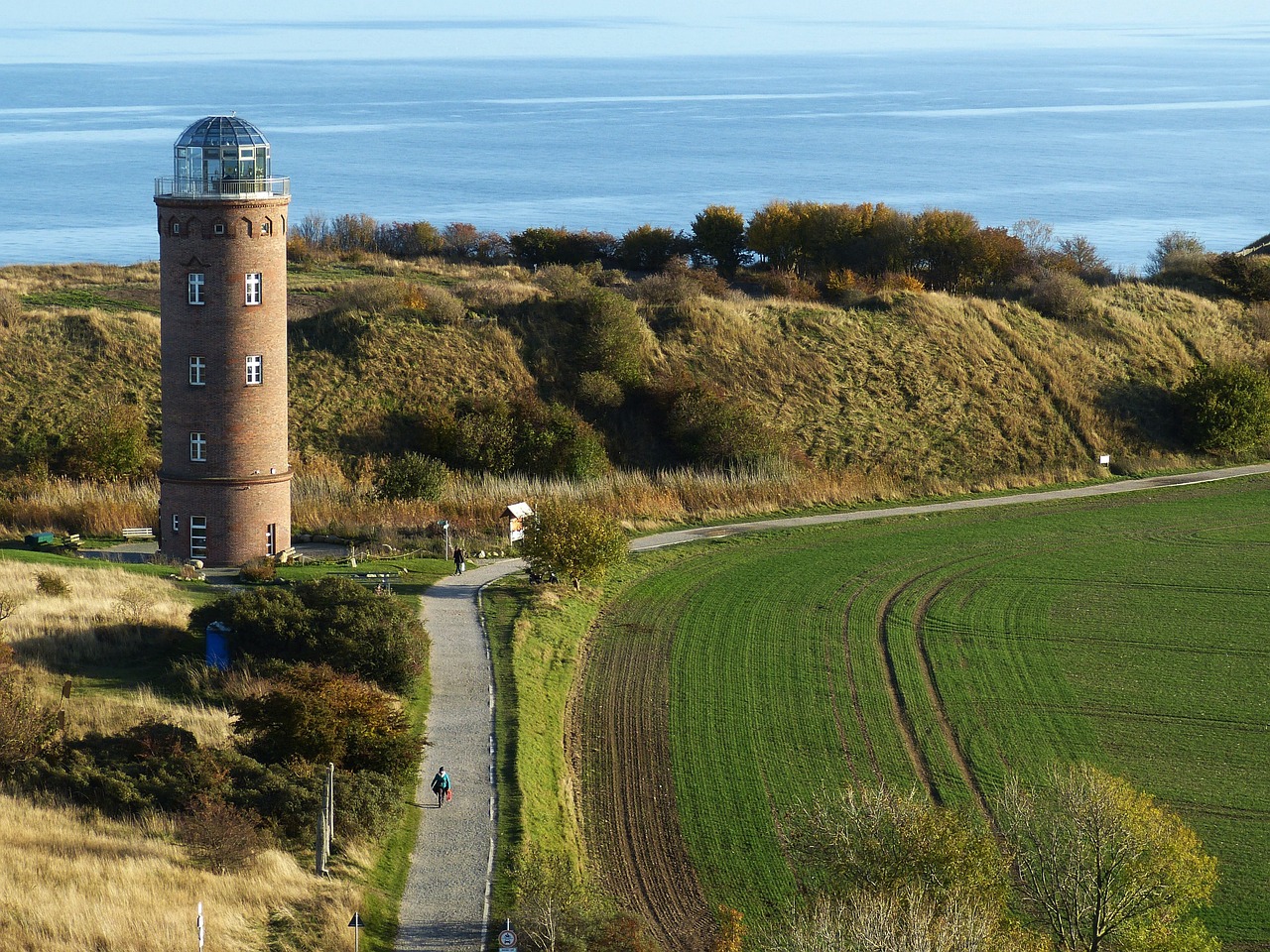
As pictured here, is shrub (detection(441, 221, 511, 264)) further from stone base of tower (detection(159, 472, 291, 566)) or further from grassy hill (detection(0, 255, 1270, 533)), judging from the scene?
stone base of tower (detection(159, 472, 291, 566))

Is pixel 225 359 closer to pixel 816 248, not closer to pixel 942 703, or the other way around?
pixel 942 703

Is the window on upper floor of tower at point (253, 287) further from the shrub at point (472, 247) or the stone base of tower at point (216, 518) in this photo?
the shrub at point (472, 247)

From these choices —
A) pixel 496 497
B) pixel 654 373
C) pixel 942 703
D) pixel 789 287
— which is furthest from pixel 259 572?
pixel 789 287

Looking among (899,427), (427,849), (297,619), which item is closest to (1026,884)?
(427,849)

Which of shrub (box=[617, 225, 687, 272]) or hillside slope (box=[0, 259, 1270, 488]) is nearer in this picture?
hillside slope (box=[0, 259, 1270, 488])

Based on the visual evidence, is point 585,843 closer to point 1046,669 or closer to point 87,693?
point 87,693

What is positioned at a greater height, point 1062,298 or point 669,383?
point 1062,298

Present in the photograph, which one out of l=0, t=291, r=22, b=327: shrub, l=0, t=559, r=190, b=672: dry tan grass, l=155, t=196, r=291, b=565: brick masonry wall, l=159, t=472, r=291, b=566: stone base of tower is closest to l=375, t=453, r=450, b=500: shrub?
l=155, t=196, r=291, b=565: brick masonry wall
